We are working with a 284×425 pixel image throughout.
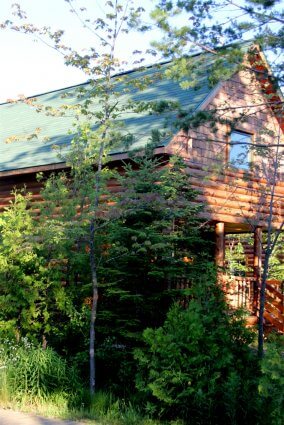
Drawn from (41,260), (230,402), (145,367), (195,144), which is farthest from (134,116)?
(230,402)

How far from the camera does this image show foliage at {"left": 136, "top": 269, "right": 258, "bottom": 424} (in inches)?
314

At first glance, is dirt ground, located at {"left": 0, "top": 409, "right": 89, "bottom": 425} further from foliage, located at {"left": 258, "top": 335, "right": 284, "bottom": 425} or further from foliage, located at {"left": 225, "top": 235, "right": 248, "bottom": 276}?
foliage, located at {"left": 225, "top": 235, "right": 248, "bottom": 276}

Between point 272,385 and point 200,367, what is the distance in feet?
4.52

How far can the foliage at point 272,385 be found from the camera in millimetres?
6710

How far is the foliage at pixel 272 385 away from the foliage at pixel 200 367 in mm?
339

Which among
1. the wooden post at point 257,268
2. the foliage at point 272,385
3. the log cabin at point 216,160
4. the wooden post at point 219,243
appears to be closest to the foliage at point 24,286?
the log cabin at point 216,160

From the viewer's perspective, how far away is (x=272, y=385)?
713cm

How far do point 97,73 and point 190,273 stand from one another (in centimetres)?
357

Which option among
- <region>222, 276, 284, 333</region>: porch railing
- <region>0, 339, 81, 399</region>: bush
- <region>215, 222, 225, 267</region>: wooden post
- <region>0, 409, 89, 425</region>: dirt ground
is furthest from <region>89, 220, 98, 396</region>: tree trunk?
<region>222, 276, 284, 333</region>: porch railing

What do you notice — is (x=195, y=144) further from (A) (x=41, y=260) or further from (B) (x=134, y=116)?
(A) (x=41, y=260)

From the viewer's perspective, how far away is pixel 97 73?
9.75m

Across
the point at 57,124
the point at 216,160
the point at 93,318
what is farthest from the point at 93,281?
the point at 57,124

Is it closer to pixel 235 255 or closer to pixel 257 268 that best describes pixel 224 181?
pixel 257 268

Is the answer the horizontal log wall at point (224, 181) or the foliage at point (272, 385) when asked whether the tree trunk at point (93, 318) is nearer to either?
the foliage at point (272, 385)
